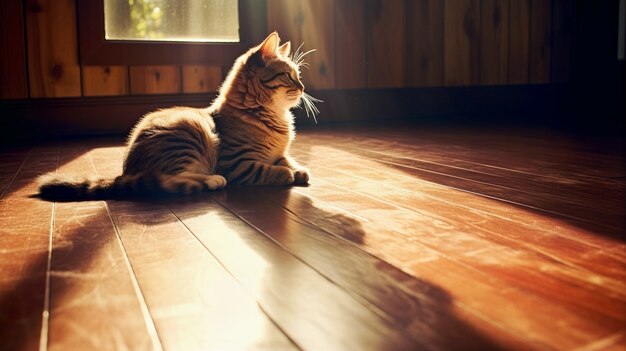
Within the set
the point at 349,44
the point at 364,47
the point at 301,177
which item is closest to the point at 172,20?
the point at 349,44

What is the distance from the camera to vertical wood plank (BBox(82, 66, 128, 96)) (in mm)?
3355

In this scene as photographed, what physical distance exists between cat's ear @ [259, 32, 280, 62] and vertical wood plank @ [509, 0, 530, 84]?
3.11 m

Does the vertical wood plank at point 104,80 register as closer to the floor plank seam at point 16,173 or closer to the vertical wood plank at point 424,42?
the floor plank seam at point 16,173

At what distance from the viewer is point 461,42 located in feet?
14.4

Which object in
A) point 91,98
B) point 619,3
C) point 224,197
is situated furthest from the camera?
point 619,3

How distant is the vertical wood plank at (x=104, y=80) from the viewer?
3.36 m

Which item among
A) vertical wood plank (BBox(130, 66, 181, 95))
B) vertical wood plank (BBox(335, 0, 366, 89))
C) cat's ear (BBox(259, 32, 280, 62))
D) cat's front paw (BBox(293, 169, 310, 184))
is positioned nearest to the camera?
cat's front paw (BBox(293, 169, 310, 184))

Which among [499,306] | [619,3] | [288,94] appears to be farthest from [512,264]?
[619,3]

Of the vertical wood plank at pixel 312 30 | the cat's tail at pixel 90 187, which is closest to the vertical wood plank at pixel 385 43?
the vertical wood plank at pixel 312 30

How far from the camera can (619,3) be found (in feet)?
15.1

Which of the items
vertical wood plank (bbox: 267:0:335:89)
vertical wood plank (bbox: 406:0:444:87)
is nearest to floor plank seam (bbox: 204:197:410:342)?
vertical wood plank (bbox: 267:0:335:89)

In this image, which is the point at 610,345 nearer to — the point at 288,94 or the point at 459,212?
the point at 459,212

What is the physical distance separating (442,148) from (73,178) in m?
1.65

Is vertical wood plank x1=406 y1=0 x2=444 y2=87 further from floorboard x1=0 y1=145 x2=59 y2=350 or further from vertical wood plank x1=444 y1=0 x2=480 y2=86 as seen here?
floorboard x1=0 y1=145 x2=59 y2=350
